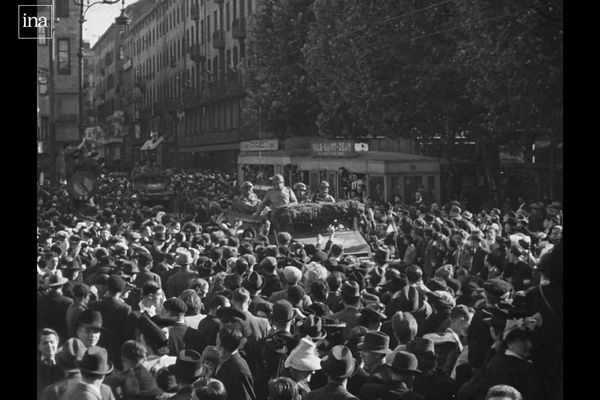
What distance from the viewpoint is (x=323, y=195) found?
18.5m

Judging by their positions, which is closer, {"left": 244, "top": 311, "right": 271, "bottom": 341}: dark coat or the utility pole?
{"left": 244, "top": 311, "right": 271, "bottom": 341}: dark coat

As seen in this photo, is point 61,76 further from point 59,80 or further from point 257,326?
point 257,326

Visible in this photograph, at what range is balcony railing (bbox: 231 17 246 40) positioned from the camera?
18.4m

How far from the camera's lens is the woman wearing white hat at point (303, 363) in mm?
7598

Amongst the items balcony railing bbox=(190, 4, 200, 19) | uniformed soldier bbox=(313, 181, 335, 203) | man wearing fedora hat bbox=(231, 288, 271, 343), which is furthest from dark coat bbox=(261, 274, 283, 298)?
balcony railing bbox=(190, 4, 200, 19)

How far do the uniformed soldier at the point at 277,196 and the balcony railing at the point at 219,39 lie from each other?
2.83 metres

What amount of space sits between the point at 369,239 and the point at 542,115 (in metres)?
3.86

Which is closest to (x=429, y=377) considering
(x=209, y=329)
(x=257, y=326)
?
(x=257, y=326)

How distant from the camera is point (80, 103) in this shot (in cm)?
1289

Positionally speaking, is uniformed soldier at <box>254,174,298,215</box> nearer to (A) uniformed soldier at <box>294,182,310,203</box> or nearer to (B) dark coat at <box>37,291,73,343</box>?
(A) uniformed soldier at <box>294,182,310,203</box>

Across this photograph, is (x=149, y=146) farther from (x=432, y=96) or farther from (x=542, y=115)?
(x=432, y=96)
